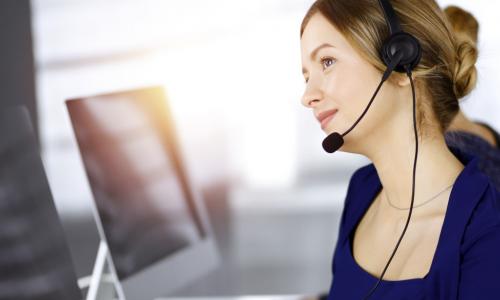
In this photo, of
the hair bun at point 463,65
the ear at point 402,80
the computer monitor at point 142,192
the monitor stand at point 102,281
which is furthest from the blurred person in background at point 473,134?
the monitor stand at point 102,281

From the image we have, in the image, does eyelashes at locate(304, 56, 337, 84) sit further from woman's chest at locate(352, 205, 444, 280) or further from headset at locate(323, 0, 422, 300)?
woman's chest at locate(352, 205, 444, 280)

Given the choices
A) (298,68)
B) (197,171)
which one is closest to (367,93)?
(298,68)

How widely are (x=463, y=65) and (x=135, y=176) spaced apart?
2.10ft

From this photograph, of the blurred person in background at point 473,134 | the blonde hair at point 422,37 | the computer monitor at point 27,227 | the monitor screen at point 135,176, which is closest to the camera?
the computer monitor at point 27,227

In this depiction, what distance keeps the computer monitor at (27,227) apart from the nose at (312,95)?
0.42m

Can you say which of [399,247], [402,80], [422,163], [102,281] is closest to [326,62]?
[402,80]

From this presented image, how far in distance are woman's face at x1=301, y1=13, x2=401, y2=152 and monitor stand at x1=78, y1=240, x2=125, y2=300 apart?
0.46m

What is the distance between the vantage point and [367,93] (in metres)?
0.90

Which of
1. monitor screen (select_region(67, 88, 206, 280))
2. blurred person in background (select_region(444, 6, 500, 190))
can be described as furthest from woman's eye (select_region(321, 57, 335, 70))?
blurred person in background (select_region(444, 6, 500, 190))

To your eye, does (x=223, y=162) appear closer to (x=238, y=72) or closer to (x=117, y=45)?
(x=238, y=72)

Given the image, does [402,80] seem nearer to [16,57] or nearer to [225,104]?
[225,104]

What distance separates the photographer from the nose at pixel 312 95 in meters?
0.92

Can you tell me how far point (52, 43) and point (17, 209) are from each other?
5.84 feet

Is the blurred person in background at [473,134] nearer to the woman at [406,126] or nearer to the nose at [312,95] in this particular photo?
the woman at [406,126]
